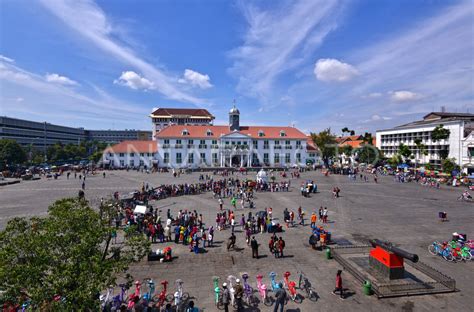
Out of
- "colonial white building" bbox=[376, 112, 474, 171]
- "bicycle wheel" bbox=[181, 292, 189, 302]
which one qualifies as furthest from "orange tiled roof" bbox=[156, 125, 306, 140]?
"bicycle wheel" bbox=[181, 292, 189, 302]

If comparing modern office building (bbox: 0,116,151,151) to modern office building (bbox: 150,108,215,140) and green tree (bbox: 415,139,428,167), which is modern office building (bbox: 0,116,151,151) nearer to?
modern office building (bbox: 150,108,215,140)

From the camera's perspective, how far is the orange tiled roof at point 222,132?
75.5 m

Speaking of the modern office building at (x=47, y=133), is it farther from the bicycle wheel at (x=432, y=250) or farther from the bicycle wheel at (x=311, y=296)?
the bicycle wheel at (x=432, y=250)

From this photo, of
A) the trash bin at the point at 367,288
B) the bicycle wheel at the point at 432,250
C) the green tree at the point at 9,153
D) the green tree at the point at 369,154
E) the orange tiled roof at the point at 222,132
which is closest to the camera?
the trash bin at the point at 367,288

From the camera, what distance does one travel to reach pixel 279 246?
15.1 metres

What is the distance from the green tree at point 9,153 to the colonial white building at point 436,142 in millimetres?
105311

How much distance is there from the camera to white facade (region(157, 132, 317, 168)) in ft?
243

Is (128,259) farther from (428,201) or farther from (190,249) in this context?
(428,201)

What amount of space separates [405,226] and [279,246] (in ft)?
41.3

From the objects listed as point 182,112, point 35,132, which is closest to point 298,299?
point 182,112

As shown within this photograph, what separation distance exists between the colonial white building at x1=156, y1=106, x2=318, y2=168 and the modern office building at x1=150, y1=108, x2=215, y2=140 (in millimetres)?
54389

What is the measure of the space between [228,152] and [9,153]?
55863 millimetres

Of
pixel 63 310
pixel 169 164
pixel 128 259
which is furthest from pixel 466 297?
pixel 169 164

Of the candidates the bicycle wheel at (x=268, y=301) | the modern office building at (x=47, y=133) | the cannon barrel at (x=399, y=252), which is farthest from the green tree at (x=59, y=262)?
the modern office building at (x=47, y=133)
